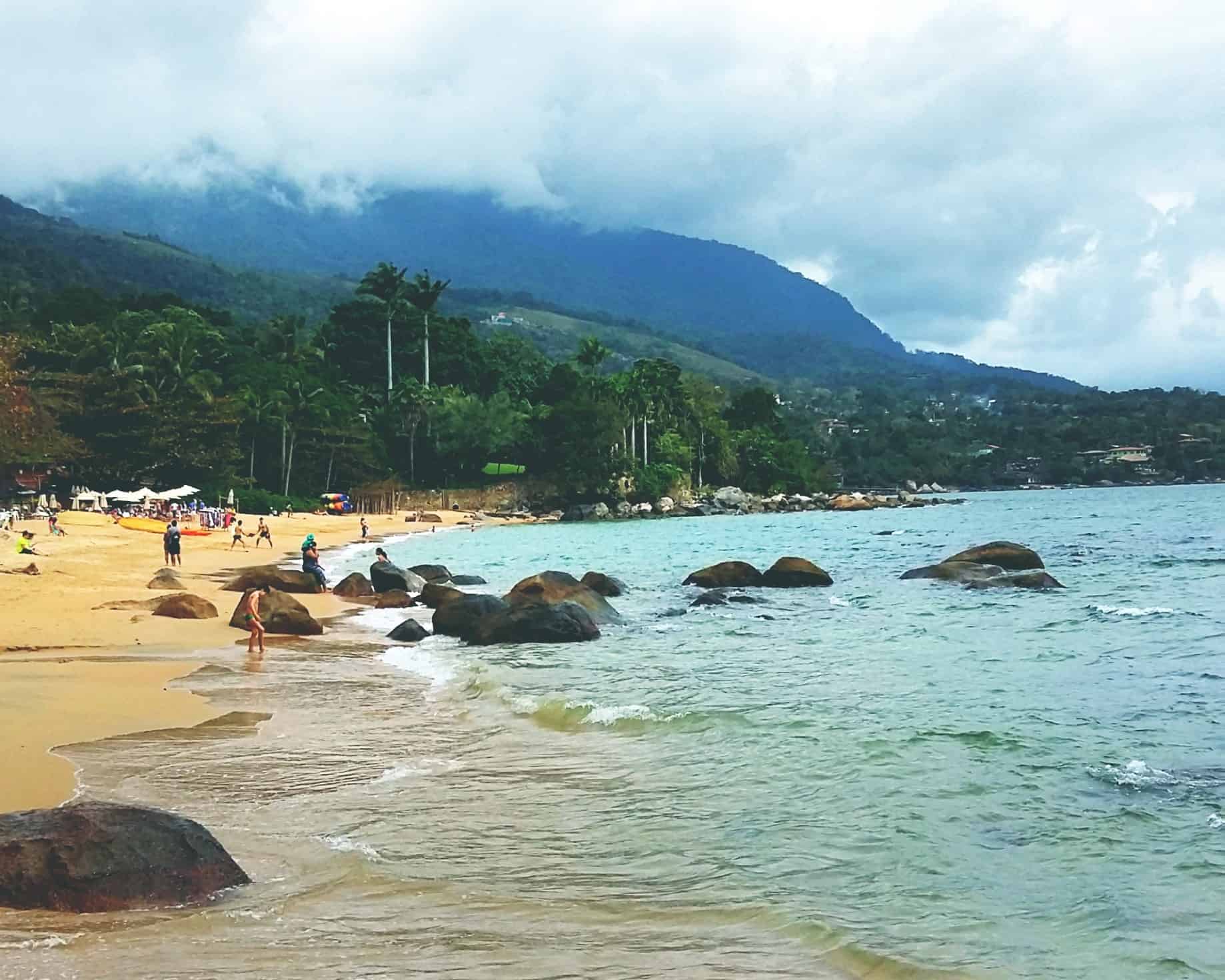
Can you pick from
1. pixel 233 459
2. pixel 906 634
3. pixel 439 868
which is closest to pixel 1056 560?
pixel 906 634

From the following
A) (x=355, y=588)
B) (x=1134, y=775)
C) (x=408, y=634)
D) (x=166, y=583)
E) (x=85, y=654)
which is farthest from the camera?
(x=355, y=588)

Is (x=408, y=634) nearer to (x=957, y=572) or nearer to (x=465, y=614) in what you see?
(x=465, y=614)

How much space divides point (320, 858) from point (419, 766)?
8.72 feet

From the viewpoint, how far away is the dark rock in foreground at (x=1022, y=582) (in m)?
25.4

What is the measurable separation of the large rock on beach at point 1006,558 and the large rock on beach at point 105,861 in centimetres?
2545

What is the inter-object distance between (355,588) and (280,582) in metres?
1.76

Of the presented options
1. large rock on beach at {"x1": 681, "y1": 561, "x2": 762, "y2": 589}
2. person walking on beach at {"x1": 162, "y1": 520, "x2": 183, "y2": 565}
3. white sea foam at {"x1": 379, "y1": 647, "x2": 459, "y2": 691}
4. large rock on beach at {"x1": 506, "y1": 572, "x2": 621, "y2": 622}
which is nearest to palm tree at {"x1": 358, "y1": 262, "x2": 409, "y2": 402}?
person walking on beach at {"x1": 162, "y1": 520, "x2": 183, "y2": 565}

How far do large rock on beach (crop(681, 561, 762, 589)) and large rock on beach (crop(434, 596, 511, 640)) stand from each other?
9.53 metres

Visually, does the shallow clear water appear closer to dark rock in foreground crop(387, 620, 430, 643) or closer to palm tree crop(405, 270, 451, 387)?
dark rock in foreground crop(387, 620, 430, 643)

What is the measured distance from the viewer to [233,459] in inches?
2810

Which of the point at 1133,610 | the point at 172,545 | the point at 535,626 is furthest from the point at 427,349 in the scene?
the point at 1133,610

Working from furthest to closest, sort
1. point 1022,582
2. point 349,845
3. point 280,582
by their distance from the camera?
point 280,582 → point 1022,582 → point 349,845

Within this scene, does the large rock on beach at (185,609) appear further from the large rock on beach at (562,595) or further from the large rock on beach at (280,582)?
the large rock on beach at (562,595)

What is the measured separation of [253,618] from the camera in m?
17.0
